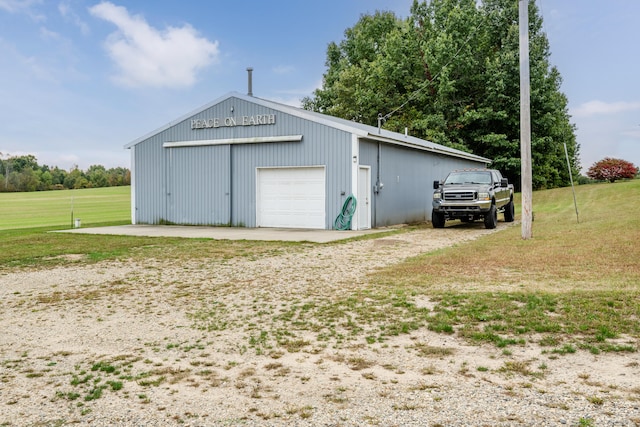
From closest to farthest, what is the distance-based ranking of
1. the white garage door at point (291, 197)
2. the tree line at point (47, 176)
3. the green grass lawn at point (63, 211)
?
1. the white garage door at point (291, 197)
2. the green grass lawn at point (63, 211)
3. the tree line at point (47, 176)

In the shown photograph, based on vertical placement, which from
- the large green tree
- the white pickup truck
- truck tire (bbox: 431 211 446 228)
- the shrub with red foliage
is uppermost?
the large green tree

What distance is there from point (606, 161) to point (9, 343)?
1955 inches

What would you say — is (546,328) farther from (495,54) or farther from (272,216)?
(495,54)

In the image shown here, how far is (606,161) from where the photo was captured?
1793 inches

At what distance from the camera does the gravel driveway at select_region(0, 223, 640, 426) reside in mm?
3201

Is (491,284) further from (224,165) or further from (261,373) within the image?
(224,165)

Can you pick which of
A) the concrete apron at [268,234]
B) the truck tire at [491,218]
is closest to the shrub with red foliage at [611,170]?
the truck tire at [491,218]

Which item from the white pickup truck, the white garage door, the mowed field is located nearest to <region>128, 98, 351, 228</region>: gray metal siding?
the white garage door

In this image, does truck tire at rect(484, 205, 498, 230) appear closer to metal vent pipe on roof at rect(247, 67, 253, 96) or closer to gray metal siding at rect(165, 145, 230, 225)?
gray metal siding at rect(165, 145, 230, 225)

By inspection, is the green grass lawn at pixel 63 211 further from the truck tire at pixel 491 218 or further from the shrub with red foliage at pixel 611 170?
the shrub with red foliage at pixel 611 170

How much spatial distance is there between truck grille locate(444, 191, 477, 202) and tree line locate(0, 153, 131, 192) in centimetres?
4838

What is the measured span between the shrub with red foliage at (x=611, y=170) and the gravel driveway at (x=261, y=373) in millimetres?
46099

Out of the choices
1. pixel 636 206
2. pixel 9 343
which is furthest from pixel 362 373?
pixel 636 206

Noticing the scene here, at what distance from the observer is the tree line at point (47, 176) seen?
52844mm
